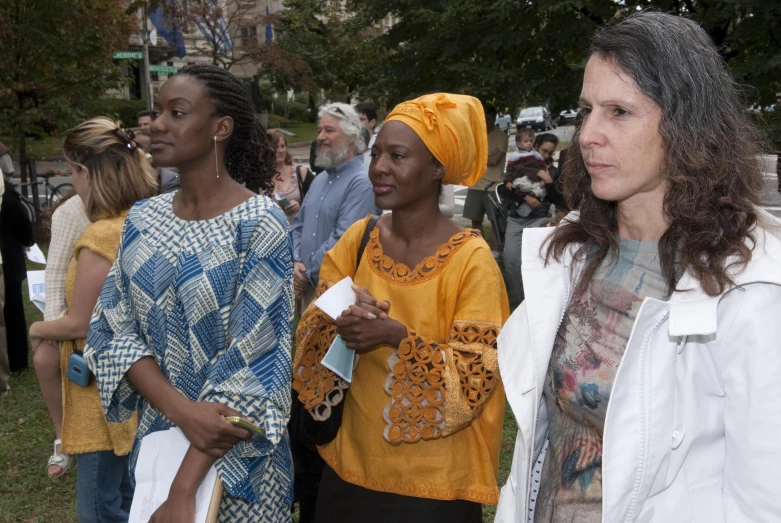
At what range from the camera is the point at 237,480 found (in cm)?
240

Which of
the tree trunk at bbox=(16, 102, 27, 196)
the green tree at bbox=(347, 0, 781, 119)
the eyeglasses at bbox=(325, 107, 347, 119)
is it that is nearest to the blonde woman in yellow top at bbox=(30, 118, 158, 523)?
the eyeglasses at bbox=(325, 107, 347, 119)

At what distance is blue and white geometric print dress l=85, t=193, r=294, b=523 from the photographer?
240 cm

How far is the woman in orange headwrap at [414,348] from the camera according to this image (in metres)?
2.64

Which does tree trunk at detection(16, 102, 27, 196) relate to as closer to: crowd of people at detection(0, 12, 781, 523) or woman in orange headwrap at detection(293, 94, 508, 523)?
crowd of people at detection(0, 12, 781, 523)

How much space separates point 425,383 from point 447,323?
0.23 metres

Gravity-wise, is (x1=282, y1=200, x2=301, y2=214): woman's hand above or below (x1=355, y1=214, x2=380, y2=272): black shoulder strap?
below

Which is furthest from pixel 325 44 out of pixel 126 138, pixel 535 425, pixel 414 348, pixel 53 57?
pixel 535 425

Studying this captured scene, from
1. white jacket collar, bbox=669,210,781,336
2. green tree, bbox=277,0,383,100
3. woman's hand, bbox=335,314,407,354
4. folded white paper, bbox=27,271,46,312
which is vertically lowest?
green tree, bbox=277,0,383,100

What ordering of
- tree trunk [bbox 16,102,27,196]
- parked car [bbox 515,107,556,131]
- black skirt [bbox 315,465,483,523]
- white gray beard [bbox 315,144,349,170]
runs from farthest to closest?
parked car [bbox 515,107,556,131] < tree trunk [bbox 16,102,27,196] < white gray beard [bbox 315,144,349,170] < black skirt [bbox 315,465,483,523]

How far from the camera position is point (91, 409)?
353 cm

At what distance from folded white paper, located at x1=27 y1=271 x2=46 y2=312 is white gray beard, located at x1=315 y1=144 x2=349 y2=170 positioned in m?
2.09

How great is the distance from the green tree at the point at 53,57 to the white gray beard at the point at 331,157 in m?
8.68

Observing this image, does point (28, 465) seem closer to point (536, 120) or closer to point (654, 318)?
point (654, 318)

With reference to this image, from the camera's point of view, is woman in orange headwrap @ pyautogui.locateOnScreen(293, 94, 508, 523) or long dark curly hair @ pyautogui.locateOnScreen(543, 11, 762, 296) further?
woman in orange headwrap @ pyautogui.locateOnScreen(293, 94, 508, 523)
